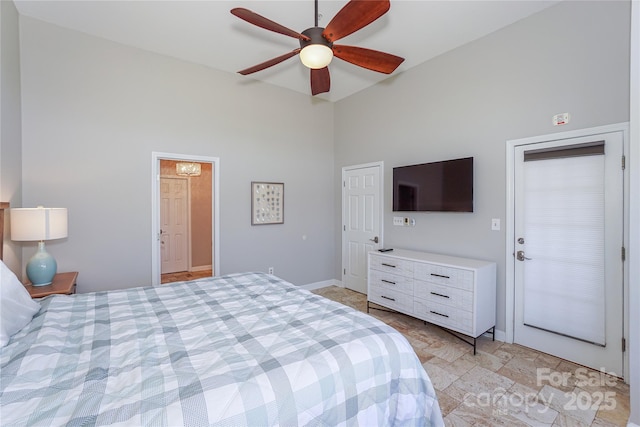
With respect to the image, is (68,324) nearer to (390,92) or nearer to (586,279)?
(586,279)

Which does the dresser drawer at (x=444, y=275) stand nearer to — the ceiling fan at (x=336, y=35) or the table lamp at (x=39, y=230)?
the ceiling fan at (x=336, y=35)

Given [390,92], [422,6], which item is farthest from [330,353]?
[390,92]

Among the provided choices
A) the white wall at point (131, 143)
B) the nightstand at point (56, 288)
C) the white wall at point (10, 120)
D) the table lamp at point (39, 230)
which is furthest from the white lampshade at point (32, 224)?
the white wall at point (131, 143)

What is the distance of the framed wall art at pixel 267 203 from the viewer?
4059mm

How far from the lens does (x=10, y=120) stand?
7.89 feet

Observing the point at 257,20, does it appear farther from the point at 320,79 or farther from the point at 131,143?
the point at 131,143

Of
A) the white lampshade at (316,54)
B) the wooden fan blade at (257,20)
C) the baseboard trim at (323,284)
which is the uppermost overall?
the wooden fan blade at (257,20)

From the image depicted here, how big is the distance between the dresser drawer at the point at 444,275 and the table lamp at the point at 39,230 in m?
3.35

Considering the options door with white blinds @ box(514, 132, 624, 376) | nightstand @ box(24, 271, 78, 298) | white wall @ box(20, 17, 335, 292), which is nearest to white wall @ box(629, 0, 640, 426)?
door with white blinds @ box(514, 132, 624, 376)

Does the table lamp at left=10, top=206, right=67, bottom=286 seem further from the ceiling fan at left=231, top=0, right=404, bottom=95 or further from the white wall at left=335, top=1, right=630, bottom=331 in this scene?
the white wall at left=335, top=1, right=630, bottom=331

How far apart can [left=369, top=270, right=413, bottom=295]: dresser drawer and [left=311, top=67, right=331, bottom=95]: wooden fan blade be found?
2169 mm

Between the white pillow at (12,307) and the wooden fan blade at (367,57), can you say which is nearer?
the white pillow at (12,307)

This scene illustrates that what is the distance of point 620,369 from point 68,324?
3.76 metres

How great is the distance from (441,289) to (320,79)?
7.69ft
